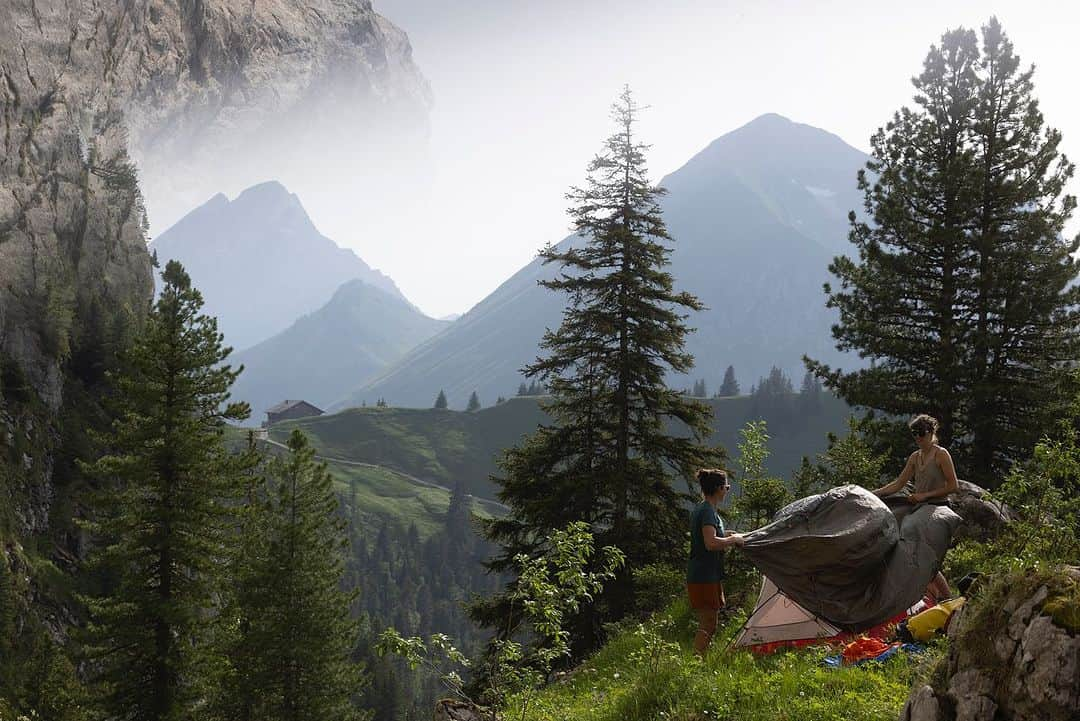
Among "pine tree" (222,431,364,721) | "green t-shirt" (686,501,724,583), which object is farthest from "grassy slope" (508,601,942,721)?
"pine tree" (222,431,364,721)

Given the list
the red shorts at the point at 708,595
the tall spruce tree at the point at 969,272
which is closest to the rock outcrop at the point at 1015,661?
the red shorts at the point at 708,595

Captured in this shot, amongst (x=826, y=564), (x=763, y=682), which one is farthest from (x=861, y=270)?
(x=763, y=682)

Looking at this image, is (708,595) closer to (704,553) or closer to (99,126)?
(704,553)

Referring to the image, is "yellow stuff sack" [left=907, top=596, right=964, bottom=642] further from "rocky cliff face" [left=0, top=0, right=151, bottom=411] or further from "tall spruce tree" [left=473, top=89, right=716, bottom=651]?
"rocky cliff face" [left=0, top=0, right=151, bottom=411]

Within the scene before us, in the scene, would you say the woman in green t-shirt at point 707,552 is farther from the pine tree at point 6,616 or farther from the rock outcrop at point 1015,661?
the pine tree at point 6,616

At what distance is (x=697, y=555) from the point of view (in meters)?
8.48

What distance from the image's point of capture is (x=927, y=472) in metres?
9.14

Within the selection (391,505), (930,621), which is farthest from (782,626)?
(391,505)

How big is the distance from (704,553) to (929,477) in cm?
337

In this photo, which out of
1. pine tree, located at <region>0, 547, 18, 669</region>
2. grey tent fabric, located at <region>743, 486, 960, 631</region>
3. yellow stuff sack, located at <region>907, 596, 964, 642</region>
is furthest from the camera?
pine tree, located at <region>0, 547, 18, 669</region>

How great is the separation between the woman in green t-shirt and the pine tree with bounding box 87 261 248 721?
1809cm

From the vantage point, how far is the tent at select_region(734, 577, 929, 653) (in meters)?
8.25

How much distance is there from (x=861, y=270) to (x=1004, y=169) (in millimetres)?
5249

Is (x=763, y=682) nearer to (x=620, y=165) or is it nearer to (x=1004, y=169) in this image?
(x=620, y=165)
